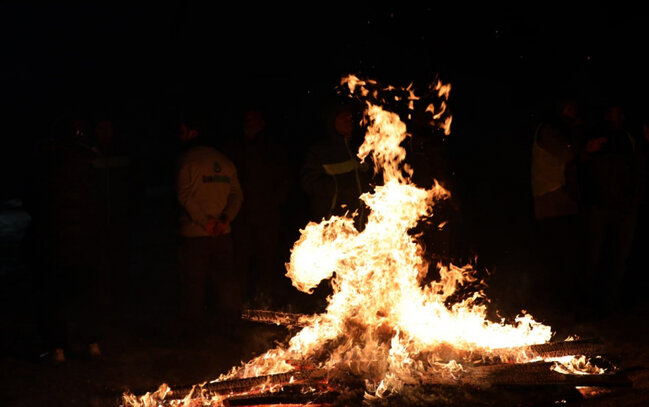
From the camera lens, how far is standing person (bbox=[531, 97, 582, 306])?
8.12 m

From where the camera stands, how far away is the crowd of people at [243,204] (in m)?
6.71

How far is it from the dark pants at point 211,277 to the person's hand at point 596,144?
4.64 m

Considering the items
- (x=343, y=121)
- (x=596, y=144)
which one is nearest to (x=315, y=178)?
(x=343, y=121)

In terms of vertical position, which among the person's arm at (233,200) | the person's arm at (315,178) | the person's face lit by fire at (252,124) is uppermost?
the person's face lit by fire at (252,124)

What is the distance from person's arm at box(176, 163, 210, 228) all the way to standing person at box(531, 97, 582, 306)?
4.28 metres

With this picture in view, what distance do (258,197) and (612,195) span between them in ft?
14.6

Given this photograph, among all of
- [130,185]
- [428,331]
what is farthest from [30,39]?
[428,331]

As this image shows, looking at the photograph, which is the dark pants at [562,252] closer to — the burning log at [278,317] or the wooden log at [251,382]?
the burning log at [278,317]

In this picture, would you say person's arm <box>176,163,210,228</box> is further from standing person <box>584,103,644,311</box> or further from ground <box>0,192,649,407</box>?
standing person <box>584,103,644,311</box>

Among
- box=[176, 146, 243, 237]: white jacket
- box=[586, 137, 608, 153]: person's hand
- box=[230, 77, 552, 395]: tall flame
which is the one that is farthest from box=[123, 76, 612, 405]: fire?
box=[586, 137, 608, 153]: person's hand

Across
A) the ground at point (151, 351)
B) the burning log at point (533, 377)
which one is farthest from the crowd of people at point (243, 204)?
the burning log at point (533, 377)

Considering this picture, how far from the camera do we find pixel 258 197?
28.1 ft

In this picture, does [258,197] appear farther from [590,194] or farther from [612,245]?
[612,245]

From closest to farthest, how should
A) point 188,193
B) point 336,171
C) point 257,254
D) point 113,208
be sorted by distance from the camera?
point 188,193, point 336,171, point 113,208, point 257,254
